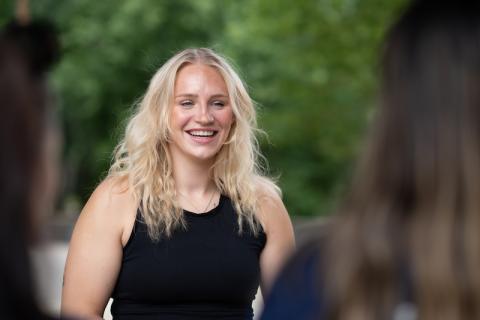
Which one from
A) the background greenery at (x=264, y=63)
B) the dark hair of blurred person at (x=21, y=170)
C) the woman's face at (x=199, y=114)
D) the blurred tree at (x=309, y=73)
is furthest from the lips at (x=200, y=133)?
the background greenery at (x=264, y=63)

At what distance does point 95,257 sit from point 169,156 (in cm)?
54

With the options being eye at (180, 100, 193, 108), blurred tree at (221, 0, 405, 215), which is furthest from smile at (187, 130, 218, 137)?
blurred tree at (221, 0, 405, 215)

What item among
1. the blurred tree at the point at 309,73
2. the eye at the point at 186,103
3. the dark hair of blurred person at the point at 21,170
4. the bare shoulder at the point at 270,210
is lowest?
the blurred tree at the point at 309,73

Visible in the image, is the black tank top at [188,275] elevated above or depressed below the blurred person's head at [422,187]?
below

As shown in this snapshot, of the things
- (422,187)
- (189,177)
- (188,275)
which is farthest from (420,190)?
(189,177)

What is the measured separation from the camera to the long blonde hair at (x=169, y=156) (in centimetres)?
373

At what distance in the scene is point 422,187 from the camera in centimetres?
170

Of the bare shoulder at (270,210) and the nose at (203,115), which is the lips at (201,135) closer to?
the nose at (203,115)

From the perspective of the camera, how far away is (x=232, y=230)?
3.78 metres

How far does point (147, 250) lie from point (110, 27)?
45.7ft

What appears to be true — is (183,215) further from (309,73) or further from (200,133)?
(309,73)

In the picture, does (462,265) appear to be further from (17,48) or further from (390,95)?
(17,48)

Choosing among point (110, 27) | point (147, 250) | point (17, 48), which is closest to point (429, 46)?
point (17, 48)

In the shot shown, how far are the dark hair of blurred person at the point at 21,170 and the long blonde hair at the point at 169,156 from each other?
6.37ft
